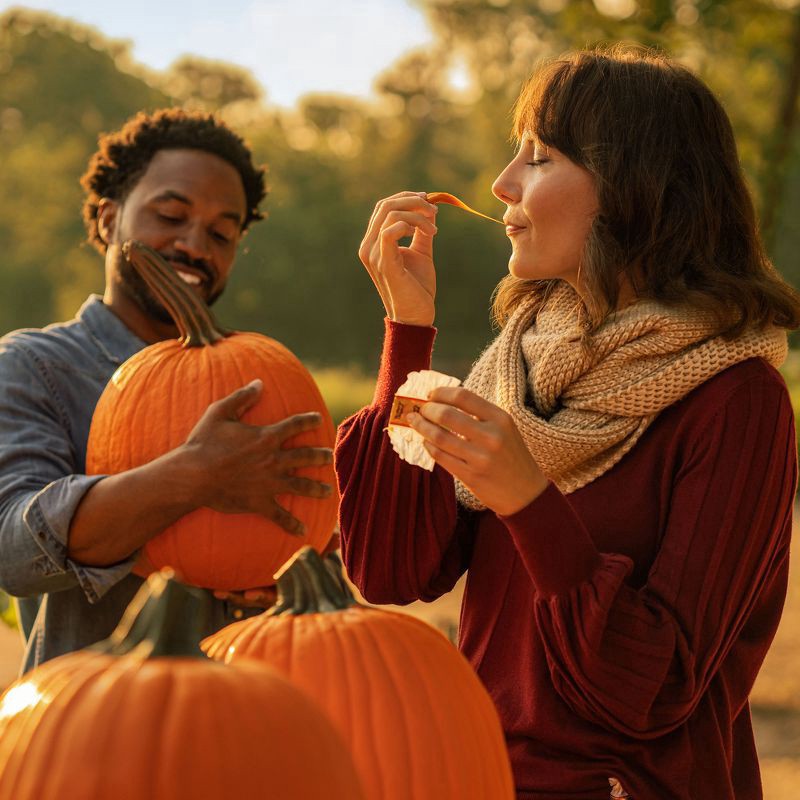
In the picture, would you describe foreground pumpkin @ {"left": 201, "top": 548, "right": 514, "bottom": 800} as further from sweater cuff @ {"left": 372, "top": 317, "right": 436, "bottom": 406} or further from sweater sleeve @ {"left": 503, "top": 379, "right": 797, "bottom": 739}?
sweater cuff @ {"left": 372, "top": 317, "right": 436, "bottom": 406}

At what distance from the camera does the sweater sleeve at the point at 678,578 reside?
1710mm

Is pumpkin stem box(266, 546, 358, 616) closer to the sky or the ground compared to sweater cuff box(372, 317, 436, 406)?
closer to the ground

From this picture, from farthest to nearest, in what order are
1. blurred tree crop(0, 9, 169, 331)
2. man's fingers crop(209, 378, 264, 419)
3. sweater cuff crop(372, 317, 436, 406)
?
blurred tree crop(0, 9, 169, 331), man's fingers crop(209, 378, 264, 419), sweater cuff crop(372, 317, 436, 406)

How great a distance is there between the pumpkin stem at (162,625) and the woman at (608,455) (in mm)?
569

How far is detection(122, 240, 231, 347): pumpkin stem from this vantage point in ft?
8.20

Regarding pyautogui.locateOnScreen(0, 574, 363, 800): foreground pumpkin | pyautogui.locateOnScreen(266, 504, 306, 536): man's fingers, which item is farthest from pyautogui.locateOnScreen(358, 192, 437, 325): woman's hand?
pyautogui.locateOnScreen(0, 574, 363, 800): foreground pumpkin

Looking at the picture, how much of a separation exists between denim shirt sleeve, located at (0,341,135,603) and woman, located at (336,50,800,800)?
0.58 metres

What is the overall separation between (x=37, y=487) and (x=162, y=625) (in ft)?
4.51

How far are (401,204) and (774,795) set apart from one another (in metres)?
3.98

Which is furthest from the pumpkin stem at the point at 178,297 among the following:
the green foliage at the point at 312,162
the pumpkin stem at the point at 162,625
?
the green foliage at the point at 312,162

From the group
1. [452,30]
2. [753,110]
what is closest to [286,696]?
[753,110]

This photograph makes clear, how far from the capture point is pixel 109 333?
2.90 meters

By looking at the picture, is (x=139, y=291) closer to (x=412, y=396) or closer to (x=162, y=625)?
(x=412, y=396)

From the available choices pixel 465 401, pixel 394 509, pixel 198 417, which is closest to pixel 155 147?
pixel 198 417
